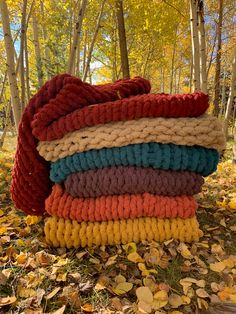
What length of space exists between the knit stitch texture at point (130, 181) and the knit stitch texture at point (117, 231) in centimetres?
12

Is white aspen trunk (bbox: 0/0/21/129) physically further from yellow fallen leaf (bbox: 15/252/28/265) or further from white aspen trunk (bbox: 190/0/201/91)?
white aspen trunk (bbox: 190/0/201/91)

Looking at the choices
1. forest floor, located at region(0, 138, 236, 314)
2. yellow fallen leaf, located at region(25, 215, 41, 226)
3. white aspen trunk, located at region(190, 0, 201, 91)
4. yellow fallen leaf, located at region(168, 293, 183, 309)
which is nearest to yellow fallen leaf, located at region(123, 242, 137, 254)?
forest floor, located at region(0, 138, 236, 314)

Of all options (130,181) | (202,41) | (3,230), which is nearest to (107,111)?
(130,181)

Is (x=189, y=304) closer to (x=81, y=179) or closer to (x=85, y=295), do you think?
(x=85, y=295)

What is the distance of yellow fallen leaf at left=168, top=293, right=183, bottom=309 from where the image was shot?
848 mm

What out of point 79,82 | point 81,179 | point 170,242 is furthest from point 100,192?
point 79,82

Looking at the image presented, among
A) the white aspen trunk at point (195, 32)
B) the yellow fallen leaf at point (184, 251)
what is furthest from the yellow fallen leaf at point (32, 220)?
the white aspen trunk at point (195, 32)

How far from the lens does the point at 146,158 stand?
1.05m

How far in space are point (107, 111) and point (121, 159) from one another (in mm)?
189

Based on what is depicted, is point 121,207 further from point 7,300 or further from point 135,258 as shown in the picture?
point 7,300

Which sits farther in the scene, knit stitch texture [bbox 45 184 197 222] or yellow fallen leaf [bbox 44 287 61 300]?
knit stitch texture [bbox 45 184 197 222]

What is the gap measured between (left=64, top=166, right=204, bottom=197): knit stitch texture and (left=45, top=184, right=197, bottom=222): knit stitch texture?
0.02 m

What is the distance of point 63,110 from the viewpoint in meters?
1.09

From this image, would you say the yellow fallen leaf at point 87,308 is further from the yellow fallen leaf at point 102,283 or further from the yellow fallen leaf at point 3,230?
the yellow fallen leaf at point 3,230
